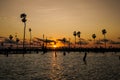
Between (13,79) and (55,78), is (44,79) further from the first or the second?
(13,79)

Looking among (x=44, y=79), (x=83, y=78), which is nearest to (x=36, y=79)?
(x=44, y=79)

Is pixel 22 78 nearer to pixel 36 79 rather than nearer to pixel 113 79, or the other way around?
pixel 36 79

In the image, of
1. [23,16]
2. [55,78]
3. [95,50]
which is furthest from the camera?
[95,50]

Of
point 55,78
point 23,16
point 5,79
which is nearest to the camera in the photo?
point 5,79

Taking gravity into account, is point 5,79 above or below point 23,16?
below

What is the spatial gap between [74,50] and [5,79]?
5826 inches

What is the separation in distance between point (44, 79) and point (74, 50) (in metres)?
146

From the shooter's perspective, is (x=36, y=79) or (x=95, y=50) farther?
(x=95, y=50)

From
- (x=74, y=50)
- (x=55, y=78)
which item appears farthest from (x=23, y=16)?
(x=55, y=78)

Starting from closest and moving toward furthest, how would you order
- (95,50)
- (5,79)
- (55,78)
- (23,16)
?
(5,79) < (55,78) < (23,16) < (95,50)

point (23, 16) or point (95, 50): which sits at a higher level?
point (23, 16)

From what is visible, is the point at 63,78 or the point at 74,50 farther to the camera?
the point at 74,50

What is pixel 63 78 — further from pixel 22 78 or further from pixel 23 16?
pixel 23 16

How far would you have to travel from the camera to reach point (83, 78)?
41.0m
